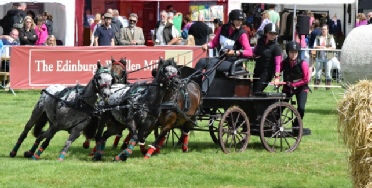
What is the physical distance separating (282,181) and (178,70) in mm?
2551

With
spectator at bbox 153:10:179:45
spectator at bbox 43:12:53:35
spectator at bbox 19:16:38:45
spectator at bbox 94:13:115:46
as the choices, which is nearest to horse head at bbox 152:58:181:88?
spectator at bbox 94:13:115:46

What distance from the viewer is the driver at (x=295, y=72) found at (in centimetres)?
1570

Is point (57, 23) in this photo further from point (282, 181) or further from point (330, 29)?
point (282, 181)

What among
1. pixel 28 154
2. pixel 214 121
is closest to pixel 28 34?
pixel 214 121

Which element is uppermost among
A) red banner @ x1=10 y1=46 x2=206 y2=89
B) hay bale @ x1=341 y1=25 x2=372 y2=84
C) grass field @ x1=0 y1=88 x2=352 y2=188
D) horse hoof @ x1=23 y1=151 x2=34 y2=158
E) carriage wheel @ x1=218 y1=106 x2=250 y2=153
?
hay bale @ x1=341 y1=25 x2=372 y2=84

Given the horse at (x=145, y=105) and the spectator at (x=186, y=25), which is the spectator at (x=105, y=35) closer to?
the spectator at (x=186, y=25)

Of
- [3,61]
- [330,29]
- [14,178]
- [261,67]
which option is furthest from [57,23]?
[14,178]

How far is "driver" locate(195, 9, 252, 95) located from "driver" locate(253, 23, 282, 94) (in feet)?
1.22

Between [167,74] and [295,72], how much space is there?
2803mm

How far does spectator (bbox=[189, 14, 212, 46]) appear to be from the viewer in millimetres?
28469

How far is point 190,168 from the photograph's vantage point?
1348cm

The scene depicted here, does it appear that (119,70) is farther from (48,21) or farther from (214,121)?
(48,21)

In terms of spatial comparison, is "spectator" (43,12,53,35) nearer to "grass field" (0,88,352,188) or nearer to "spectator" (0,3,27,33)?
"spectator" (0,3,27,33)

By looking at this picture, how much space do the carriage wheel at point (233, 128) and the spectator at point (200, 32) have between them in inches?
511
